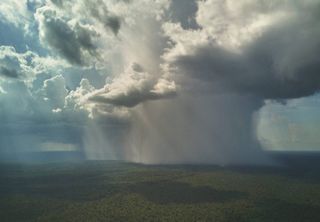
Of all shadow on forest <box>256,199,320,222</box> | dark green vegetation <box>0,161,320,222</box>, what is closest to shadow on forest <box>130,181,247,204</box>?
dark green vegetation <box>0,161,320,222</box>

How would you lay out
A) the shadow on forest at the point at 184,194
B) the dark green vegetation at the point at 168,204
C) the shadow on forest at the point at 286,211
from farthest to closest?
1. the shadow on forest at the point at 184,194
2. the dark green vegetation at the point at 168,204
3. the shadow on forest at the point at 286,211

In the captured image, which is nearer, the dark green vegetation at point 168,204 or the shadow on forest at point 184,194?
the dark green vegetation at point 168,204

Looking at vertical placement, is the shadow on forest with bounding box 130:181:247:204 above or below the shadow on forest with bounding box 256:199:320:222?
above

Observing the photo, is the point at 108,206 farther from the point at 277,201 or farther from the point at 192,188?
the point at 277,201

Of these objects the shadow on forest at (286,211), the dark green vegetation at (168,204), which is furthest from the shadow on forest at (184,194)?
the shadow on forest at (286,211)

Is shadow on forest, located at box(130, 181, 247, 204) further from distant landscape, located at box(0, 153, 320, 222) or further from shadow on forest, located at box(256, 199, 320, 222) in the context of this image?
shadow on forest, located at box(256, 199, 320, 222)

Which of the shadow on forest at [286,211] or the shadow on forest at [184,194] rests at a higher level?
the shadow on forest at [184,194]

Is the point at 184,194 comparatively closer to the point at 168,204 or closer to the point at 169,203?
the point at 169,203

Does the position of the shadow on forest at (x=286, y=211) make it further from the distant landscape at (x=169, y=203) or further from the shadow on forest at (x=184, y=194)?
the shadow on forest at (x=184, y=194)

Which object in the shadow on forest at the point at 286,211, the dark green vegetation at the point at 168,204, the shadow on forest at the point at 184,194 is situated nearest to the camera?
the shadow on forest at the point at 286,211
